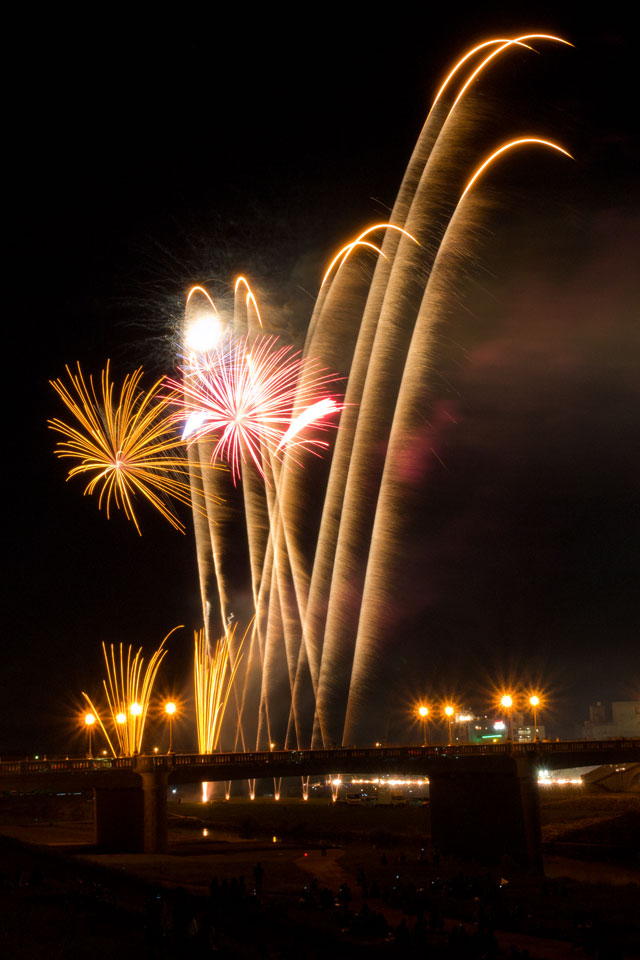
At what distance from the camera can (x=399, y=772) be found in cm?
6291

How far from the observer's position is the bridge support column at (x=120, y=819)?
51.8m

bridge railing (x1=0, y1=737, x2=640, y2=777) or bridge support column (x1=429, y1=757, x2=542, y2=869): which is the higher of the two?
bridge railing (x1=0, y1=737, x2=640, y2=777)

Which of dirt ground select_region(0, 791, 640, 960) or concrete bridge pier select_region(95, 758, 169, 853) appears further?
concrete bridge pier select_region(95, 758, 169, 853)

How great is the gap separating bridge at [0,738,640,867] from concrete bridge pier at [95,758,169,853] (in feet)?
0.18

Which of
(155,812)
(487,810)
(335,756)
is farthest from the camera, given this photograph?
A: (335,756)

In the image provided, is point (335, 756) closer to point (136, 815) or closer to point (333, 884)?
point (136, 815)

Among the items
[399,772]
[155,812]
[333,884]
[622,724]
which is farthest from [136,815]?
[622,724]

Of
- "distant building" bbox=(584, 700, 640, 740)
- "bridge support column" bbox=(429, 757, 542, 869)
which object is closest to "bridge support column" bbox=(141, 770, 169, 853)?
"bridge support column" bbox=(429, 757, 542, 869)

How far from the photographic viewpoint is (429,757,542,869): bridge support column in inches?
2127

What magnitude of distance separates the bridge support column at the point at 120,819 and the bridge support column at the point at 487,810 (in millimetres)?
18343

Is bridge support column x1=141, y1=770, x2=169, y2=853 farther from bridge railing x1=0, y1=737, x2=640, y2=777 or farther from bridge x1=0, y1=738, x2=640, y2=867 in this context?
bridge railing x1=0, y1=737, x2=640, y2=777

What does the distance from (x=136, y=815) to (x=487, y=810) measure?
21211 mm

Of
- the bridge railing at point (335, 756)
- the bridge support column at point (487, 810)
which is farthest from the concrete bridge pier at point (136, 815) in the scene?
the bridge support column at point (487, 810)

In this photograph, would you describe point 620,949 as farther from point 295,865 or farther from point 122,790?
point 122,790
